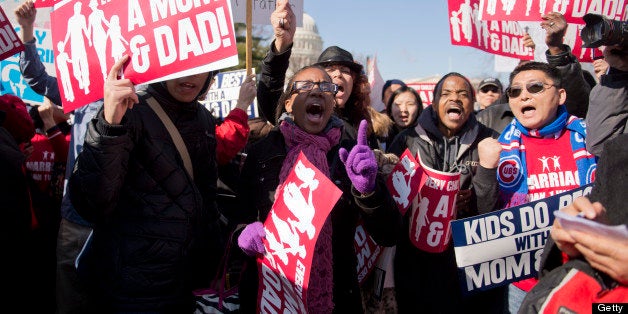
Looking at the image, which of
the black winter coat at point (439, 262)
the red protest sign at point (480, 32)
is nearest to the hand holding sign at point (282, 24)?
the black winter coat at point (439, 262)

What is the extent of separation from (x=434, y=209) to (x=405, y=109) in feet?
9.62

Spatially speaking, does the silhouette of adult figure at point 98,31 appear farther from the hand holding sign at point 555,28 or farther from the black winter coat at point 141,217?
the hand holding sign at point 555,28

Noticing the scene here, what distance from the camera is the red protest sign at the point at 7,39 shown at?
3.41 m

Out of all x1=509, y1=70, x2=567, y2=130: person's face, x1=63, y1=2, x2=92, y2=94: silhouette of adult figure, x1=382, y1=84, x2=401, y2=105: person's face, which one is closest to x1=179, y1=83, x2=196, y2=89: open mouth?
x1=63, y1=2, x2=92, y2=94: silhouette of adult figure

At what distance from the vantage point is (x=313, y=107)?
109 inches

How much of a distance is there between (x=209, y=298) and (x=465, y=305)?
5.33ft

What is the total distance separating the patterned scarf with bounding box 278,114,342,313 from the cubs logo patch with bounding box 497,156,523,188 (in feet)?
3.12

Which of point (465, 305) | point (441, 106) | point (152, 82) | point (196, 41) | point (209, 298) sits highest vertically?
point (196, 41)

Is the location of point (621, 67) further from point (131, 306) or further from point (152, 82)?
point (131, 306)

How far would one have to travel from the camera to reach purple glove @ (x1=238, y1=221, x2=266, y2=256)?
2.41 meters

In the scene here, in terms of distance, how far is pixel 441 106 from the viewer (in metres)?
3.42

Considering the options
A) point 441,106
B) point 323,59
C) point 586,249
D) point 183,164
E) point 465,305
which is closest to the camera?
point 586,249

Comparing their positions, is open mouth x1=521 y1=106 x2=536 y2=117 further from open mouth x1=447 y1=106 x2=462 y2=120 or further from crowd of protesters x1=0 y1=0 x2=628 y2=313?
open mouth x1=447 y1=106 x2=462 y2=120

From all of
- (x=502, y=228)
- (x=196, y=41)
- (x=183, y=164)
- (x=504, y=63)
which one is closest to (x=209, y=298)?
(x=183, y=164)
